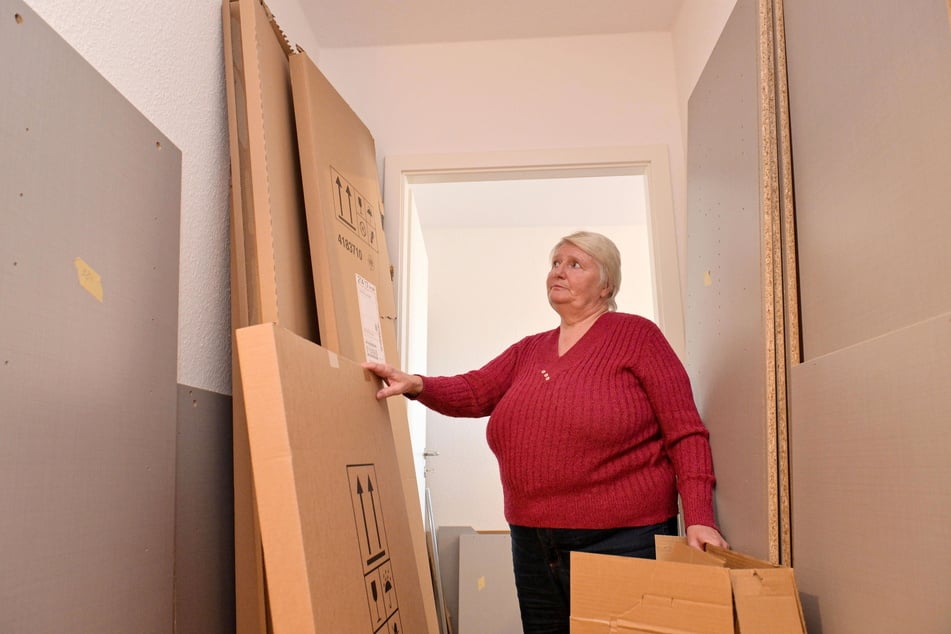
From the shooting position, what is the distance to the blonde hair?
75.2 inches

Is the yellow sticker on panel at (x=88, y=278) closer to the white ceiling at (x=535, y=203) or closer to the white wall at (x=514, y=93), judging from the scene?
the white wall at (x=514, y=93)

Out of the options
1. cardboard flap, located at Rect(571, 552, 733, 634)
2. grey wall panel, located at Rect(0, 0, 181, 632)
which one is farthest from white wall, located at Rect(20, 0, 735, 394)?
cardboard flap, located at Rect(571, 552, 733, 634)

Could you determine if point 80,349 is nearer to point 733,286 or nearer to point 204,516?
point 204,516

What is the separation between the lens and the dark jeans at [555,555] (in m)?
1.60

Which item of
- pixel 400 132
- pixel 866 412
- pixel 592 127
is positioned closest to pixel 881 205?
pixel 866 412

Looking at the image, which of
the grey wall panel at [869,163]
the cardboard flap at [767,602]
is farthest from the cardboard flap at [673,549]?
the grey wall panel at [869,163]

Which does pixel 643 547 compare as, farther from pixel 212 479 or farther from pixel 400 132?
pixel 400 132

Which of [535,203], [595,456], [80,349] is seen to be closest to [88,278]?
[80,349]

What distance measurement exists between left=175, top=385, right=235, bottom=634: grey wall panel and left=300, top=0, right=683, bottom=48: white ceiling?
169cm

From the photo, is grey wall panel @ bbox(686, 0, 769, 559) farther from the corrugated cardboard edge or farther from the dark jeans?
the corrugated cardboard edge

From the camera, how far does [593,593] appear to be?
118cm

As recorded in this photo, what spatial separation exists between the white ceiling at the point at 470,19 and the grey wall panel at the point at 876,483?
184cm

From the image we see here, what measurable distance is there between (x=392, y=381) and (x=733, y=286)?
83 cm

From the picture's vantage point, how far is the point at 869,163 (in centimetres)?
102
